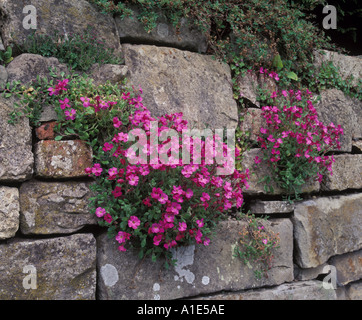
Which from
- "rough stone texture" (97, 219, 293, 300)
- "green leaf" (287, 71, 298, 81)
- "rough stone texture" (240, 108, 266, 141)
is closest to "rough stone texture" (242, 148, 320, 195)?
"rough stone texture" (240, 108, 266, 141)

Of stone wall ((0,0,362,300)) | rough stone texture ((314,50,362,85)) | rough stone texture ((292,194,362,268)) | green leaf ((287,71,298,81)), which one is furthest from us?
rough stone texture ((314,50,362,85))

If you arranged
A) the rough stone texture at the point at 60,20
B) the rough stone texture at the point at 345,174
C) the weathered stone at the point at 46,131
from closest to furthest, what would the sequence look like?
the weathered stone at the point at 46,131
the rough stone texture at the point at 60,20
the rough stone texture at the point at 345,174

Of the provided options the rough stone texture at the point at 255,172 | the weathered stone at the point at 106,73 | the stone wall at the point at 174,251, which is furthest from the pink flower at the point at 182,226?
the weathered stone at the point at 106,73

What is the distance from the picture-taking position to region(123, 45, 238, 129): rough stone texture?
257 cm

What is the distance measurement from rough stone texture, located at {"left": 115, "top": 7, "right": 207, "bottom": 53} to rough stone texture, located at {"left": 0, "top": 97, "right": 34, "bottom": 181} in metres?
1.07

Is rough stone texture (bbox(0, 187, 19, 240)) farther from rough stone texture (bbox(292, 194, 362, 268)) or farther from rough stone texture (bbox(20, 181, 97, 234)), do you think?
rough stone texture (bbox(292, 194, 362, 268))

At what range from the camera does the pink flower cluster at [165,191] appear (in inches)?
75.8

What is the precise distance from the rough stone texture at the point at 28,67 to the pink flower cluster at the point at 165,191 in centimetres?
39

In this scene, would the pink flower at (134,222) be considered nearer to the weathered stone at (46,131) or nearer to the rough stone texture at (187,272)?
the rough stone texture at (187,272)

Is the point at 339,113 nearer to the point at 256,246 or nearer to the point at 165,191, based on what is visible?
the point at 256,246

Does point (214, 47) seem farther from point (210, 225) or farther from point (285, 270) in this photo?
point (285, 270)

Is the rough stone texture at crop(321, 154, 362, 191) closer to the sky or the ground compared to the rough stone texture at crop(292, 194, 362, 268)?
closer to the sky

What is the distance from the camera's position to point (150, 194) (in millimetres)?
1946

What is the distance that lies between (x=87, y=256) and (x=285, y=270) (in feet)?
5.06
